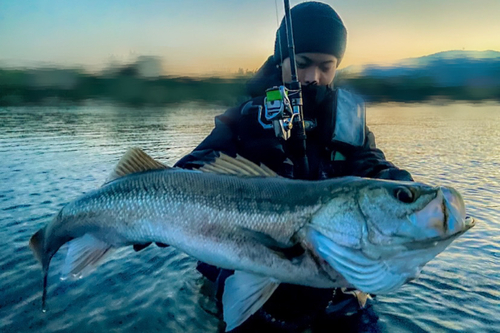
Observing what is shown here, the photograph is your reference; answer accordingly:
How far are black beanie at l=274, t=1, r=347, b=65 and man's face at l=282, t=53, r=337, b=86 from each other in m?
0.07

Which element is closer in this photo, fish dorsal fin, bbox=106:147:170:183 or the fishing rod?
fish dorsal fin, bbox=106:147:170:183

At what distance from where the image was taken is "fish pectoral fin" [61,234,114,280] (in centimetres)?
303

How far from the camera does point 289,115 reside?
3.84 metres

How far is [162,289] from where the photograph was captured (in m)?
5.51

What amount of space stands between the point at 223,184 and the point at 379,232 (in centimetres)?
111

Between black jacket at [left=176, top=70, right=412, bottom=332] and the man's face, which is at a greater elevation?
the man's face

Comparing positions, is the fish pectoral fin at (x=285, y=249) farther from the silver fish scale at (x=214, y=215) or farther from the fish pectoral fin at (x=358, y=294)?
the fish pectoral fin at (x=358, y=294)

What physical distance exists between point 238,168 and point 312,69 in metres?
2.32

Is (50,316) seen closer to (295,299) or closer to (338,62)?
(295,299)

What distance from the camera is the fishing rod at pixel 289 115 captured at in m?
3.78

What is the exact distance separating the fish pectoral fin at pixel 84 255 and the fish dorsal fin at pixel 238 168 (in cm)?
104

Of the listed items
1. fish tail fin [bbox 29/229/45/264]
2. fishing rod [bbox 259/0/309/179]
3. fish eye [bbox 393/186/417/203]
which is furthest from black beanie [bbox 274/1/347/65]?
fish tail fin [bbox 29/229/45/264]

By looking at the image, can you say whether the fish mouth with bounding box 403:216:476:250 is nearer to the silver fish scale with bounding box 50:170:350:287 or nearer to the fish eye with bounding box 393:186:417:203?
the fish eye with bounding box 393:186:417:203

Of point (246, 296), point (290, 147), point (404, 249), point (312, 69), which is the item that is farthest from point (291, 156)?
point (404, 249)
